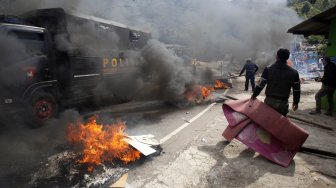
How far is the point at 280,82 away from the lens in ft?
15.7

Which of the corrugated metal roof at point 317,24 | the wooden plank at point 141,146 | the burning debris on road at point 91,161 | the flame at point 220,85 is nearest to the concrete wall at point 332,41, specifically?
the corrugated metal roof at point 317,24

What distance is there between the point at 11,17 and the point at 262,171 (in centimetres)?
641

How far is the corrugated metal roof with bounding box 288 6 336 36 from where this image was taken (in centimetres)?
867

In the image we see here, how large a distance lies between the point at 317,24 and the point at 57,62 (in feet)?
30.8

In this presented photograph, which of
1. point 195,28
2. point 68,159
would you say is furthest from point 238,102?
point 195,28

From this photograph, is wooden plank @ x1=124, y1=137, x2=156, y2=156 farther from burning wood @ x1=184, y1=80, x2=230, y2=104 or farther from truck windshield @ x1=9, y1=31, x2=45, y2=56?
burning wood @ x1=184, y1=80, x2=230, y2=104

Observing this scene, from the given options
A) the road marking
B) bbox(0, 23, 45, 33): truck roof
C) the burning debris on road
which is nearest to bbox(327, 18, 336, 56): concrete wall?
the road marking

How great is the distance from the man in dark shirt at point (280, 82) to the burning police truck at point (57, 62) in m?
5.21

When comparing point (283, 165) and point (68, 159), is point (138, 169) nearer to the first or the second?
point (68, 159)

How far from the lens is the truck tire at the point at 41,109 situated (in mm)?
6270

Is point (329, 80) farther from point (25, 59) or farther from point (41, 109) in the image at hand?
point (25, 59)

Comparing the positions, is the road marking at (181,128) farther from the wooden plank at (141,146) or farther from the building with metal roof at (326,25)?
the building with metal roof at (326,25)

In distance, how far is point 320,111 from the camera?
8.54m

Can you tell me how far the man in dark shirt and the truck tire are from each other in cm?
512
